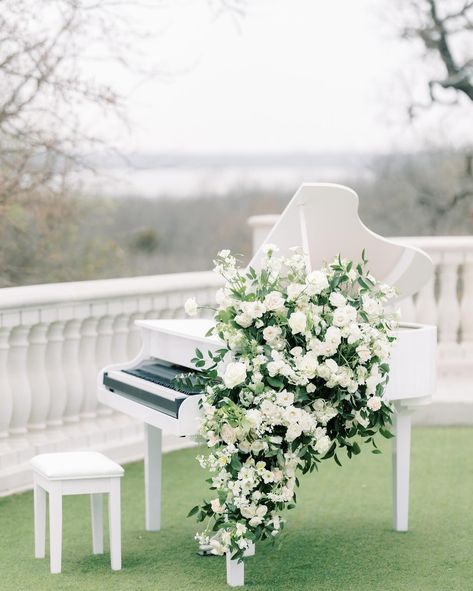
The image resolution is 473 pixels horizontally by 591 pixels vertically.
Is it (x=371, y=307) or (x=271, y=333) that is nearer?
(x=271, y=333)

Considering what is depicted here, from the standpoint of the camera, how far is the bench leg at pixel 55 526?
4129 mm

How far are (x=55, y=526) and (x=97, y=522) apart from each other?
1.04 ft

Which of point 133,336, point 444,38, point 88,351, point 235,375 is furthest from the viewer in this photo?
point 444,38

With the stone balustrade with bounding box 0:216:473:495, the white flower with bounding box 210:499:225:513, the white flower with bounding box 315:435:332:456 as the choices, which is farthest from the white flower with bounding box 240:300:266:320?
the stone balustrade with bounding box 0:216:473:495

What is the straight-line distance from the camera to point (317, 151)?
25453 millimetres

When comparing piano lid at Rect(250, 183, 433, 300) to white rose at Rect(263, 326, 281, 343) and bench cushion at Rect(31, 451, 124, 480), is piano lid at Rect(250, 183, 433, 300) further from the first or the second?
bench cushion at Rect(31, 451, 124, 480)

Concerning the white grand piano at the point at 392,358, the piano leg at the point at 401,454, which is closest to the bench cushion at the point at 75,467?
the white grand piano at the point at 392,358

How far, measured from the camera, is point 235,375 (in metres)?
3.80

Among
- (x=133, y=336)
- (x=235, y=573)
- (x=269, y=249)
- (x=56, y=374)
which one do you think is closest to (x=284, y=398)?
(x=269, y=249)

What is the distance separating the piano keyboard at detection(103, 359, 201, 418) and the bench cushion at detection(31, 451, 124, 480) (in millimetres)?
291

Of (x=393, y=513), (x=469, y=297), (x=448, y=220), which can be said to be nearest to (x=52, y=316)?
(x=393, y=513)

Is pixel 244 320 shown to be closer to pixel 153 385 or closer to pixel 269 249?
pixel 269 249

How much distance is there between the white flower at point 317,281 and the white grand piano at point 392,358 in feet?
1.10

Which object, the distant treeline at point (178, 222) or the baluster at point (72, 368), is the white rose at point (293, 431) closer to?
the baluster at point (72, 368)
